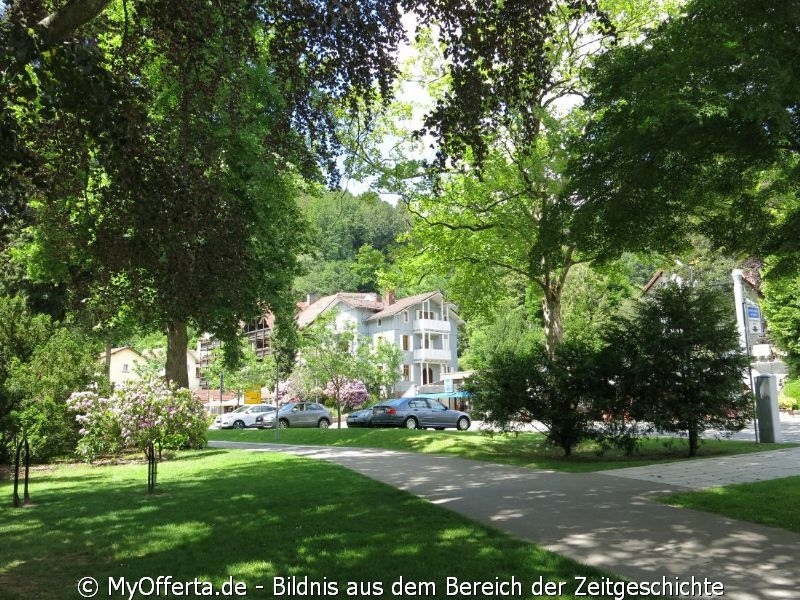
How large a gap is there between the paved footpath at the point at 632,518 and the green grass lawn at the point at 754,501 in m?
0.29

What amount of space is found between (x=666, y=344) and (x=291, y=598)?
36.8 feet

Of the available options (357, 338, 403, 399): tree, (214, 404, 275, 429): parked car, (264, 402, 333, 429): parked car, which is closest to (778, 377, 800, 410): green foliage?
(264, 402, 333, 429): parked car

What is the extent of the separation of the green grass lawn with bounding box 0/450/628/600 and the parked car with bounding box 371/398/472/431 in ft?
61.1

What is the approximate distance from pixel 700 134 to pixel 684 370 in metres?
7.14

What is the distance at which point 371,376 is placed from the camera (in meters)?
45.8

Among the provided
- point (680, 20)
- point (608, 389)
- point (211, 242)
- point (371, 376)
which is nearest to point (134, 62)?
point (211, 242)

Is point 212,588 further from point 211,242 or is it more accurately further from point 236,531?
point 211,242

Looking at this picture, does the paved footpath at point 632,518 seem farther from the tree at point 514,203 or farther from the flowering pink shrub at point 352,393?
the flowering pink shrub at point 352,393

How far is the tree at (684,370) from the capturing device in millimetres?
13312

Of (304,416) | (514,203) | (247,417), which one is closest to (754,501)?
(514,203)

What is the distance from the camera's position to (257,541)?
20.3ft

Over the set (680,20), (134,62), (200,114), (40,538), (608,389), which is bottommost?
(40,538)

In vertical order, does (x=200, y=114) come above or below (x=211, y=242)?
above

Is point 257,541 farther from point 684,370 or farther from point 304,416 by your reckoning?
point 304,416
